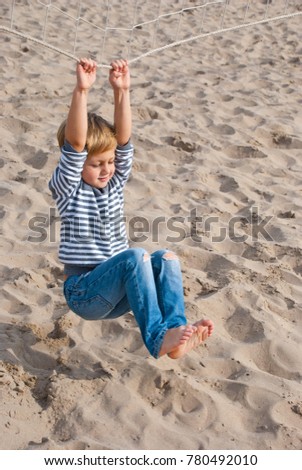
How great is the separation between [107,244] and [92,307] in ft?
0.88

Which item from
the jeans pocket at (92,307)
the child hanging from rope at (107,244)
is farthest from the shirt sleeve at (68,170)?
the jeans pocket at (92,307)

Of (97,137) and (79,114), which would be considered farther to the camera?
(97,137)

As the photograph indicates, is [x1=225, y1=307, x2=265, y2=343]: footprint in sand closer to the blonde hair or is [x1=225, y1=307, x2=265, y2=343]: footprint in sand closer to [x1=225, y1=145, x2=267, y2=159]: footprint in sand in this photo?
the blonde hair

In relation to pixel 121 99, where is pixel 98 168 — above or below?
below

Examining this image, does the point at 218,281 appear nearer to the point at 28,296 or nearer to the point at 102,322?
the point at 102,322

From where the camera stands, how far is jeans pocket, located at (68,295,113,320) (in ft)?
9.52

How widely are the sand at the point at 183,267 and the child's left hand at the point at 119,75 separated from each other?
41.6 inches

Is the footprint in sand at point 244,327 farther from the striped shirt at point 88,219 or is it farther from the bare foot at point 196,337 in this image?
the striped shirt at point 88,219

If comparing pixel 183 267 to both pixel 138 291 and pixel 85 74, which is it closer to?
pixel 138 291

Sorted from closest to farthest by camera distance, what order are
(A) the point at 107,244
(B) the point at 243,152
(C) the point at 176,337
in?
(C) the point at 176,337 → (A) the point at 107,244 → (B) the point at 243,152

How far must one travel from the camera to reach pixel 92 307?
9.56 feet

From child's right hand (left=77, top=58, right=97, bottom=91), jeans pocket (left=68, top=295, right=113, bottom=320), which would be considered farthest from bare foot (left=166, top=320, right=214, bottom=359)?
child's right hand (left=77, top=58, right=97, bottom=91)

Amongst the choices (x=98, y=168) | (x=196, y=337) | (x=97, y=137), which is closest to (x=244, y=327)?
(x=196, y=337)

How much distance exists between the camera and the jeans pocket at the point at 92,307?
9.52 ft
